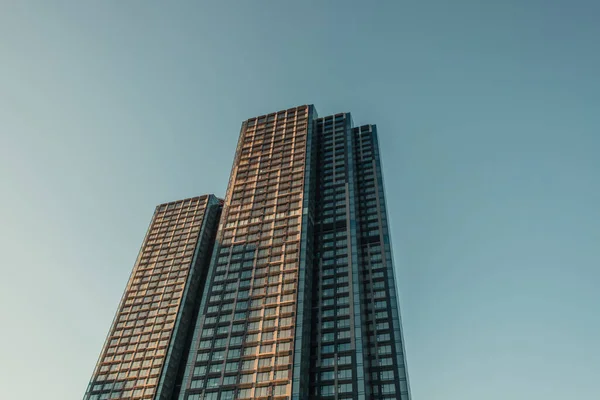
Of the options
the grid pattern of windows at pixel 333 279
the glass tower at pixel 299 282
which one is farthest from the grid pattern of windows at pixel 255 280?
the grid pattern of windows at pixel 333 279

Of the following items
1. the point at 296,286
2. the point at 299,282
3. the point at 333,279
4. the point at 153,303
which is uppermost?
the point at 153,303

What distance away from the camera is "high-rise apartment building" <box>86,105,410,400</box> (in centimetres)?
9631

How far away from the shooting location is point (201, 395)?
93.1 meters

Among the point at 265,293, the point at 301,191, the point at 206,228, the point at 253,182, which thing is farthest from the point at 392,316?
the point at 206,228

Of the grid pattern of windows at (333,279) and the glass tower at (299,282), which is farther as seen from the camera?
the grid pattern of windows at (333,279)

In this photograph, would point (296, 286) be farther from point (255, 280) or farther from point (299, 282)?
point (255, 280)

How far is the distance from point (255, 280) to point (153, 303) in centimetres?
5160

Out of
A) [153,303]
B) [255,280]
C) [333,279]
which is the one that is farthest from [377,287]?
[153,303]

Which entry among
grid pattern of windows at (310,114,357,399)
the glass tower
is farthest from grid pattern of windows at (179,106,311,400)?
grid pattern of windows at (310,114,357,399)

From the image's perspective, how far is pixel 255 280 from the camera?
4409 inches

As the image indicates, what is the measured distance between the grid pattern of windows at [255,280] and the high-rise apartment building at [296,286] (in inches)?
10.3

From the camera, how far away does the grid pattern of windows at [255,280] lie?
309 ft

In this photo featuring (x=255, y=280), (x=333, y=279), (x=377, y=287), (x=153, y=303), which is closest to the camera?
(x=255, y=280)

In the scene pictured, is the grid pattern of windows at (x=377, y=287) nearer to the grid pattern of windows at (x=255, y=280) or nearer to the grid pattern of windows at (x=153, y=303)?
the grid pattern of windows at (x=255, y=280)
